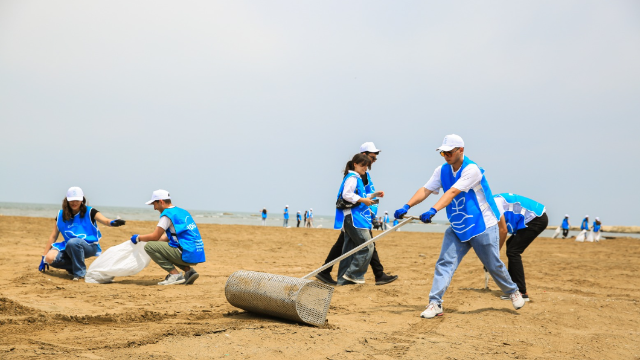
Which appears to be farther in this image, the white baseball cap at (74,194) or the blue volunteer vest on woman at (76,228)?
the blue volunteer vest on woman at (76,228)

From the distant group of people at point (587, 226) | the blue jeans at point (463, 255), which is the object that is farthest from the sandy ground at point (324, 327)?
the distant group of people at point (587, 226)

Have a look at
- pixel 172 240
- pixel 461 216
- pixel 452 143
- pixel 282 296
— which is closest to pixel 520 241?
pixel 461 216

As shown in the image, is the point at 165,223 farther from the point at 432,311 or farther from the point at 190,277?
the point at 432,311

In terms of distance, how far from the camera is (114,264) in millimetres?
6793

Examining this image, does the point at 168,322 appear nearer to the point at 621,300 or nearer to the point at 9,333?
the point at 9,333

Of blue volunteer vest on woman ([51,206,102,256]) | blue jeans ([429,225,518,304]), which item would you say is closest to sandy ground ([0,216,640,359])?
blue jeans ([429,225,518,304])

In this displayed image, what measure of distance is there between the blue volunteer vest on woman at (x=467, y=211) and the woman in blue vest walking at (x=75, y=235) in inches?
175

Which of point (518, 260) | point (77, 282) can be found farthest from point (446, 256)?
point (77, 282)

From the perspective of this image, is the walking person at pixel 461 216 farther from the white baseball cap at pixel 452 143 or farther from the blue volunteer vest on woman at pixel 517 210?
the blue volunteer vest on woman at pixel 517 210

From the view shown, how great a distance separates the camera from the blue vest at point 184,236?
661 cm

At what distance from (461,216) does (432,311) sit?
0.96 meters

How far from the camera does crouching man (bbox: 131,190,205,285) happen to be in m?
6.62

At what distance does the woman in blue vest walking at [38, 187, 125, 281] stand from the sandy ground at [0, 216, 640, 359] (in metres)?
0.26

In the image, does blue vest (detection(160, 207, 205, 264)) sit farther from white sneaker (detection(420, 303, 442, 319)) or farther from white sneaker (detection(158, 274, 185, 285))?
white sneaker (detection(420, 303, 442, 319))
